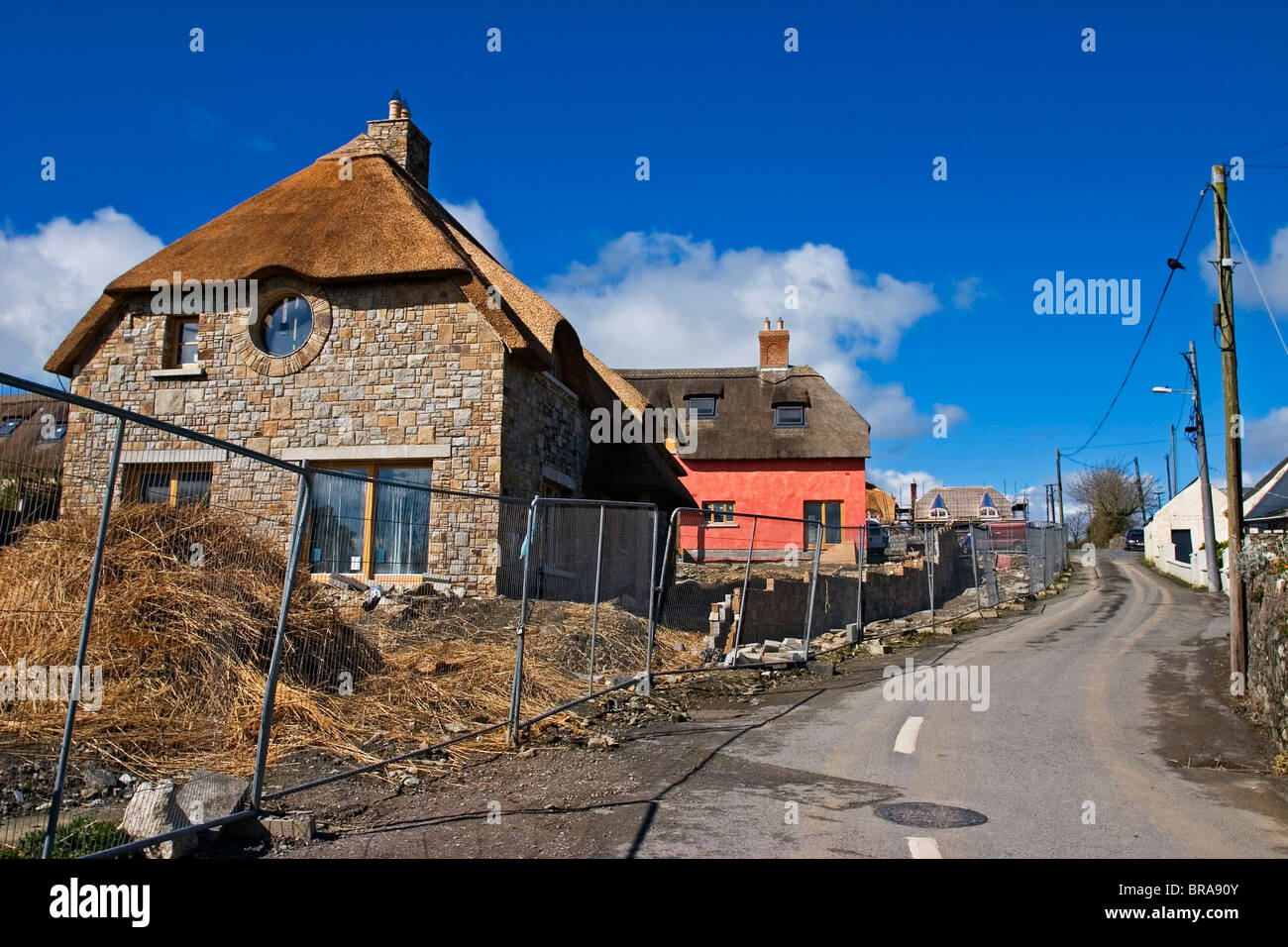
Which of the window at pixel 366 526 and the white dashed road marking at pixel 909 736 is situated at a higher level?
the window at pixel 366 526

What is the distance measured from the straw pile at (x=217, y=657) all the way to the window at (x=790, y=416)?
26.2m

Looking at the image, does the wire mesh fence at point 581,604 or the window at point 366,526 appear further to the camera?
the wire mesh fence at point 581,604

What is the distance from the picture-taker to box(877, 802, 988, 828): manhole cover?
5.29 metres

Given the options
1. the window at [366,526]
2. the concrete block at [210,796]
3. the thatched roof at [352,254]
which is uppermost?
the thatched roof at [352,254]

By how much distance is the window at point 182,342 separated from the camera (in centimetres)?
1573

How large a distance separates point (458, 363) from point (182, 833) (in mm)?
10559

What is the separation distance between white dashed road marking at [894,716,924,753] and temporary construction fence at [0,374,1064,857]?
255 cm

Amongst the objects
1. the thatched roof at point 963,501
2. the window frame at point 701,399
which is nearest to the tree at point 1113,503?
the thatched roof at point 963,501

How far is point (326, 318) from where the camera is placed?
15031 millimetres

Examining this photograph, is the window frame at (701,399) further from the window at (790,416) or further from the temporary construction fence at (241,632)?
the temporary construction fence at (241,632)

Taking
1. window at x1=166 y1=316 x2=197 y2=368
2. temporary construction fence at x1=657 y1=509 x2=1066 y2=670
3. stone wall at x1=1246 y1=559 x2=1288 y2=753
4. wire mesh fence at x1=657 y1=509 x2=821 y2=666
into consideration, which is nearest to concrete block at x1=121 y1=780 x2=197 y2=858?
temporary construction fence at x1=657 y1=509 x2=1066 y2=670
